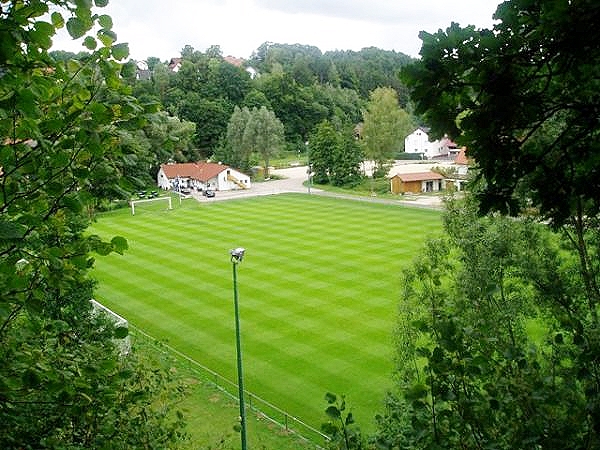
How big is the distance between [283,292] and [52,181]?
25803 mm

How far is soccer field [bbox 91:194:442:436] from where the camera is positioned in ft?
68.4

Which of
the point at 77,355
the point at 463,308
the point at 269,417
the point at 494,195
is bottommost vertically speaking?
the point at 269,417

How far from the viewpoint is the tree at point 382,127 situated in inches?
2598

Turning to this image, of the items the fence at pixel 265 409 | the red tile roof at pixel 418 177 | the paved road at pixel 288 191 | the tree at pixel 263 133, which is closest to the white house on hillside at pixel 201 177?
the paved road at pixel 288 191

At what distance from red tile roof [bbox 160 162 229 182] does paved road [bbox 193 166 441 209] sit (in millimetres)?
2998

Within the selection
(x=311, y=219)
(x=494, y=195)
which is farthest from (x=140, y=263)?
(x=494, y=195)

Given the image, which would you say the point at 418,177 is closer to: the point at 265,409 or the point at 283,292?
the point at 283,292

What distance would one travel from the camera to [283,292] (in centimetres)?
2995

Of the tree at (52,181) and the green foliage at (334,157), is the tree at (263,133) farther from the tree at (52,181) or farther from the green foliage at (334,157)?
the tree at (52,181)

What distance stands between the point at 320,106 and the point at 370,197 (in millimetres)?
45402

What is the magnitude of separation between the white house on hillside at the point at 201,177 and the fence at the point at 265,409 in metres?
48.7

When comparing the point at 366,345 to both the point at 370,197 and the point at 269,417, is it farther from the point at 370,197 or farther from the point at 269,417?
the point at 370,197

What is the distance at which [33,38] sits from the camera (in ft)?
12.9

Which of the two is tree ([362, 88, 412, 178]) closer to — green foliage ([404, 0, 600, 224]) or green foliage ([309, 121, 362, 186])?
green foliage ([309, 121, 362, 186])
